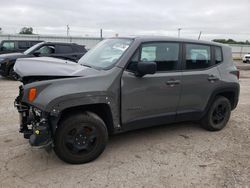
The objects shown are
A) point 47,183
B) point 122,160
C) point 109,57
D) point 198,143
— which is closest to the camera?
point 47,183

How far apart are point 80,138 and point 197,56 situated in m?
2.59

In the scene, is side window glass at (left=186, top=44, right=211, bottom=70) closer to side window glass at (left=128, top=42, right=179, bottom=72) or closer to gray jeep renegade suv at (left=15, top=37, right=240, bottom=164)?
gray jeep renegade suv at (left=15, top=37, right=240, bottom=164)

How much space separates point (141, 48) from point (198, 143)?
6.33 feet

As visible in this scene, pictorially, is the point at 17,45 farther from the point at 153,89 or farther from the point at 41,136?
the point at 41,136

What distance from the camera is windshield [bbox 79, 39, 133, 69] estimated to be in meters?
4.26

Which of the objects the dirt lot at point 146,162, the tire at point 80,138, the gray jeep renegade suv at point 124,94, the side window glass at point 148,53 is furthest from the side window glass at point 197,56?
the tire at point 80,138

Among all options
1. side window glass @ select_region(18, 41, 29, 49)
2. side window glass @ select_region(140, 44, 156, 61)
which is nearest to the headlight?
side window glass @ select_region(140, 44, 156, 61)

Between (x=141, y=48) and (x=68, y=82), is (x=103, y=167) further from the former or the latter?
(x=141, y=48)

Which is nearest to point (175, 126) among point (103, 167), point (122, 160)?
point (122, 160)

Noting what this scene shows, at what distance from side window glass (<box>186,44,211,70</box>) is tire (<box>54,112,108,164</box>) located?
199 cm

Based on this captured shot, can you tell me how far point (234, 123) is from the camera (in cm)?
Result: 601

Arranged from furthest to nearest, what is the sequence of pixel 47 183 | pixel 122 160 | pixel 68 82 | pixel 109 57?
pixel 109 57 → pixel 122 160 → pixel 68 82 → pixel 47 183

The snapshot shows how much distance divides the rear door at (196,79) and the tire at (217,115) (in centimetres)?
28

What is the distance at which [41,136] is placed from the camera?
11.4 ft
